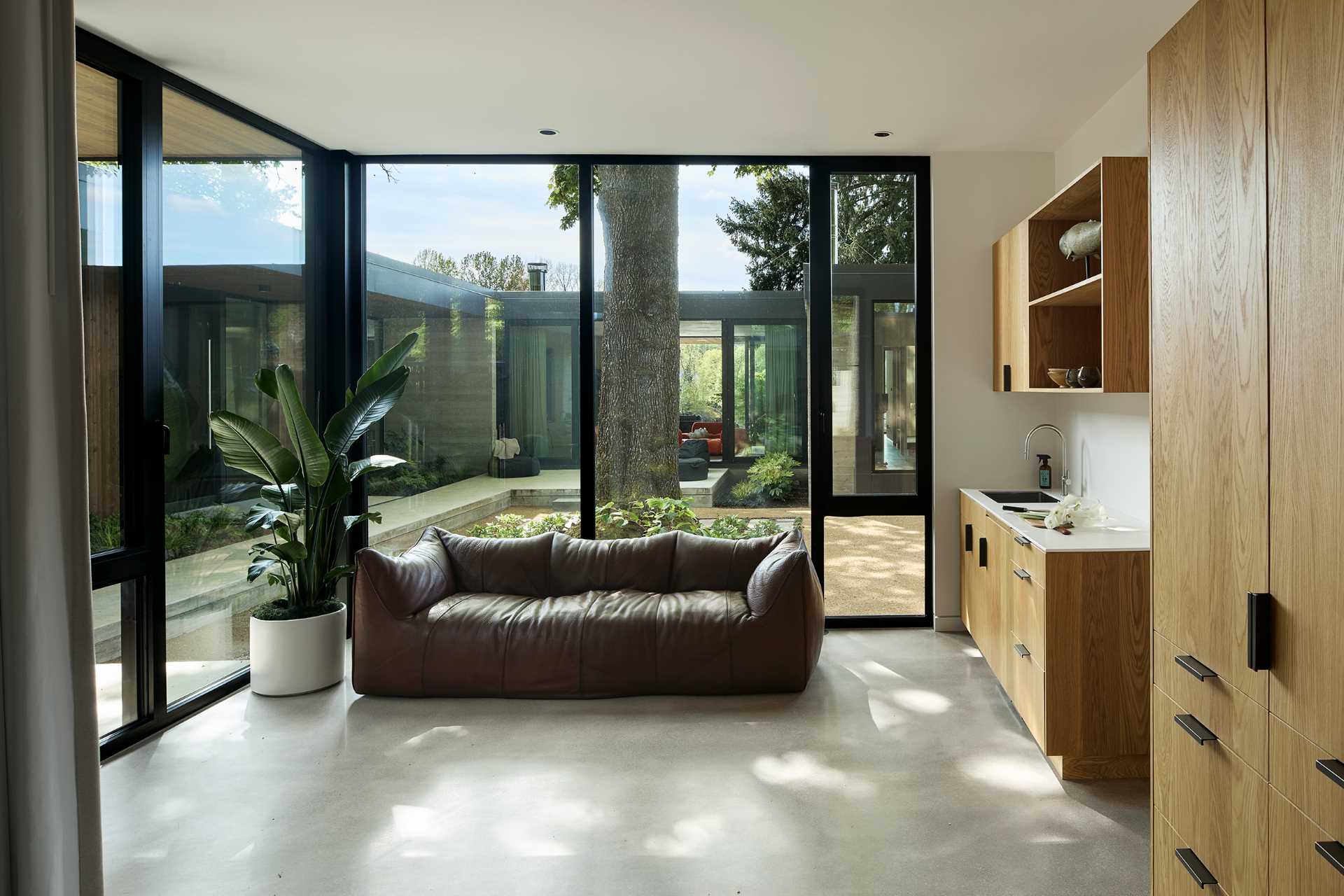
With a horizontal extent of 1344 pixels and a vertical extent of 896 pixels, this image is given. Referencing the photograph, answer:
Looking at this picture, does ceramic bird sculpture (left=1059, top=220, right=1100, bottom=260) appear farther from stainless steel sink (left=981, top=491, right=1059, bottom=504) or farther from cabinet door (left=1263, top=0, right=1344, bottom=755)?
cabinet door (left=1263, top=0, right=1344, bottom=755)

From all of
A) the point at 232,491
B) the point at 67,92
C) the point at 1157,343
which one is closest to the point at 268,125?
the point at 232,491

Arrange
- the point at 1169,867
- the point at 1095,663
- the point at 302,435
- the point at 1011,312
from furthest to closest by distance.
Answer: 1. the point at 1011,312
2. the point at 302,435
3. the point at 1095,663
4. the point at 1169,867

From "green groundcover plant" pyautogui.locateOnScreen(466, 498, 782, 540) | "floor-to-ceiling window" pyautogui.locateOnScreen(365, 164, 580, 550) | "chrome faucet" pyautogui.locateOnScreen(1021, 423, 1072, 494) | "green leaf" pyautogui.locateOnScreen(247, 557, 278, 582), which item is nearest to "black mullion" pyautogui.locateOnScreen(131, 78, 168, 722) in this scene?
"green leaf" pyautogui.locateOnScreen(247, 557, 278, 582)

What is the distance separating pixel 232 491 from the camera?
160 inches

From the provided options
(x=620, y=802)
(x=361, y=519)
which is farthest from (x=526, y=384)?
(x=620, y=802)

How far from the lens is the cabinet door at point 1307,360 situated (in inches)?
50.8

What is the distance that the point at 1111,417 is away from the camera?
4.07 metres

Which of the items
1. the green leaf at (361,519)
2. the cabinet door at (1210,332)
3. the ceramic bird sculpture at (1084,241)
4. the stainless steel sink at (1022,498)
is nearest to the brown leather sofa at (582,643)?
the green leaf at (361,519)

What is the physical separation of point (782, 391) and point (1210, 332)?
3.38 metres

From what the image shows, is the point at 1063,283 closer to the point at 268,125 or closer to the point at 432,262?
the point at 432,262

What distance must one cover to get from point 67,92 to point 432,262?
364 centimetres

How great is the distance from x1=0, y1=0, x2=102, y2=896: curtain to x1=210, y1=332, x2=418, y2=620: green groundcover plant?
8.20 ft

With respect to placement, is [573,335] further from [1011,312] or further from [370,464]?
[1011,312]

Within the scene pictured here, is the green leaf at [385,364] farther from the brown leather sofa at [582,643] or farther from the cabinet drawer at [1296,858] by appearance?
the cabinet drawer at [1296,858]
